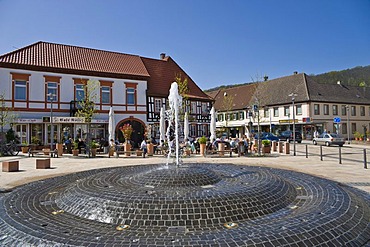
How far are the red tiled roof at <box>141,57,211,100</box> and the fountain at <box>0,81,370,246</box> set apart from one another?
24.8 metres

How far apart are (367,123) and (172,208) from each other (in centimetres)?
5345

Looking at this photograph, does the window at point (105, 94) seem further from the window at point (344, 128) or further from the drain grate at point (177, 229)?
the window at point (344, 128)

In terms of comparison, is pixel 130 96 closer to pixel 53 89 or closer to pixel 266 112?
pixel 53 89

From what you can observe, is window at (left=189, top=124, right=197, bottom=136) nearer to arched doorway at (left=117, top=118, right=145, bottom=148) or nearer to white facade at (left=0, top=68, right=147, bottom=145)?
arched doorway at (left=117, top=118, right=145, bottom=148)

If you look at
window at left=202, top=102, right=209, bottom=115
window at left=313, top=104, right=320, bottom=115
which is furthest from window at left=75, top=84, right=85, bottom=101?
window at left=313, top=104, right=320, bottom=115

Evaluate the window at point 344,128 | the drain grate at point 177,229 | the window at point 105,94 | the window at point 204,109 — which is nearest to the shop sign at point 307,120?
the window at point 344,128

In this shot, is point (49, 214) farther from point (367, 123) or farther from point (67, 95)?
point (367, 123)

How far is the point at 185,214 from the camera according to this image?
472 cm

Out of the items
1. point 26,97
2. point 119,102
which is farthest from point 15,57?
point 119,102

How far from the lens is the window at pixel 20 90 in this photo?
77.5 feet

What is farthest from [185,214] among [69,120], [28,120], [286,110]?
[286,110]

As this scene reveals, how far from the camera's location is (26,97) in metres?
23.9

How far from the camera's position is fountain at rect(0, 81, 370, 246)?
3.87 metres

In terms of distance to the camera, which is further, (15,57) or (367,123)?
(367,123)
